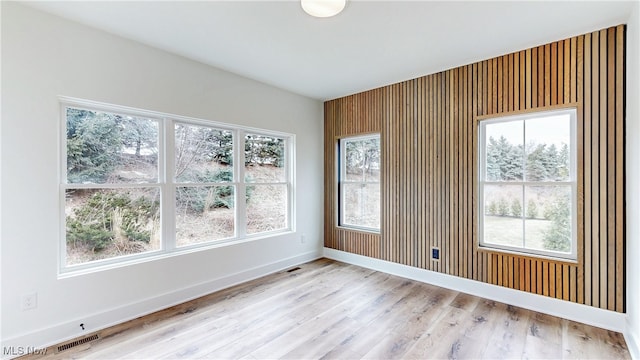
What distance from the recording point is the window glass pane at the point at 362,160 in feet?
14.2

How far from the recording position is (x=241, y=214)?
12.4 feet

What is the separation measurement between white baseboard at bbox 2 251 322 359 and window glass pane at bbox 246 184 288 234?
600mm

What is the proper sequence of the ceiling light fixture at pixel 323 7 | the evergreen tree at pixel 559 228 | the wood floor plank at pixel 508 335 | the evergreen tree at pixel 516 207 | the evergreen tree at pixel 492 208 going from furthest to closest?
1. the evergreen tree at pixel 492 208
2. the evergreen tree at pixel 516 207
3. the evergreen tree at pixel 559 228
4. the wood floor plank at pixel 508 335
5. the ceiling light fixture at pixel 323 7

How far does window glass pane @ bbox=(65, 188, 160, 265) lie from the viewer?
2521 mm

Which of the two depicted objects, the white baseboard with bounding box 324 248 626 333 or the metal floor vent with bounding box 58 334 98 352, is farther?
the white baseboard with bounding box 324 248 626 333

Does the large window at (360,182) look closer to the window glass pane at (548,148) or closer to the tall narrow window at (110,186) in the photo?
the window glass pane at (548,148)

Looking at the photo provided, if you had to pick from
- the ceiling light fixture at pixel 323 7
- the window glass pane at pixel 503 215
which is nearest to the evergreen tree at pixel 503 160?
the window glass pane at pixel 503 215

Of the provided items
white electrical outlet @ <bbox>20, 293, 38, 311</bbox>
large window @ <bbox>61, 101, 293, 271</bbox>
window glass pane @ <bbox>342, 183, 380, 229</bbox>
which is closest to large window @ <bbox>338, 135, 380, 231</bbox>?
window glass pane @ <bbox>342, 183, 380, 229</bbox>

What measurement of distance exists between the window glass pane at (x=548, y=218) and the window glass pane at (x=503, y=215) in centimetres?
8

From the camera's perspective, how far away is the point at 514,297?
300cm

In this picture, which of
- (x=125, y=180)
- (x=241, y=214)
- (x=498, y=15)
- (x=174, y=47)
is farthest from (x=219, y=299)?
(x=498, y=15)

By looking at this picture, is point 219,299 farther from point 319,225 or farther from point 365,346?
point 319,225

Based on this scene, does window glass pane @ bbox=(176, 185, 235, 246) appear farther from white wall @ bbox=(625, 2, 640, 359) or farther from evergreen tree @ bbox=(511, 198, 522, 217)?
white wall @ bbox=(625, 2, 640, 359)

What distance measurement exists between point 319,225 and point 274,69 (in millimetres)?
2618
